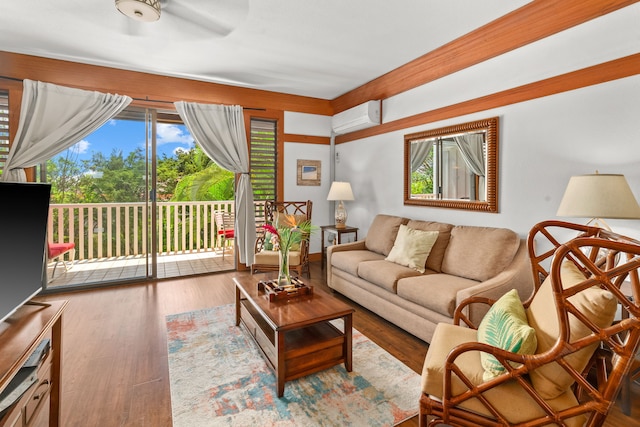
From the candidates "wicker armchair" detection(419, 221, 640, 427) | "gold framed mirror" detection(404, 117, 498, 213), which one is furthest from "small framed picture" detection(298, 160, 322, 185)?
"wicker armchair" detection(419, 221, 640, 427)

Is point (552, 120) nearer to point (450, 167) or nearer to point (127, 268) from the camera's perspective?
point (450, 167)

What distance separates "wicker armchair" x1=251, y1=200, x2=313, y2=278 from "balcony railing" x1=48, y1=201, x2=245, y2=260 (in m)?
1.53

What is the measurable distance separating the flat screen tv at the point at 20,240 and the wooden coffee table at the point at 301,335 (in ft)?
4.10

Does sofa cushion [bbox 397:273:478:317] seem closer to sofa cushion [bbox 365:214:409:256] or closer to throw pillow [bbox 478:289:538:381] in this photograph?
throw pillow [bbox 478:289:538:381]

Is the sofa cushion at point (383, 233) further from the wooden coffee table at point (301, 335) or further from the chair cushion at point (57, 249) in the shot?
the chair cushion at point (57, 249)

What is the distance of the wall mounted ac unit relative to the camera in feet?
14.2

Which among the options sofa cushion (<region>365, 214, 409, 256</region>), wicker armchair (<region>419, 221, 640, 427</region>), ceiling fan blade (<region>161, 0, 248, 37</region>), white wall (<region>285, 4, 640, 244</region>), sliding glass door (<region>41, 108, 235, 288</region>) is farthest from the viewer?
sliding glass door (<region>41, 108, 235, 288</region>)

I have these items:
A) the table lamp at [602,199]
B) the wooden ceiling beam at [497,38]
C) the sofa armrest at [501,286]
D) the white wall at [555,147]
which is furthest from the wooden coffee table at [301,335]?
the wooden ceiling beam at [497,38]

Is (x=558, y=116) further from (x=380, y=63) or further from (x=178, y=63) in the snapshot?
(x=178, y=63)

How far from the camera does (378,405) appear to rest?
1.88 meters

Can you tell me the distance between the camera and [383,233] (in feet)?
12.6

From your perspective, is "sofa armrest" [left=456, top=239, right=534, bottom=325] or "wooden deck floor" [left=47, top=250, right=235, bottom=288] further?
"wooden deck floor" [left=47, top=250, right=235, bottom=288]

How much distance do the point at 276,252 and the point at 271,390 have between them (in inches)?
83.6

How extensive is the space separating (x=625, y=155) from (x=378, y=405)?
2321 millimetres
